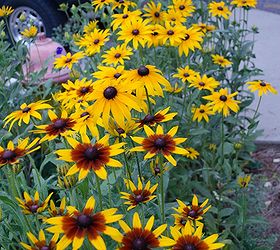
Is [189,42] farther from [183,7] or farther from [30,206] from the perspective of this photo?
[30,206]

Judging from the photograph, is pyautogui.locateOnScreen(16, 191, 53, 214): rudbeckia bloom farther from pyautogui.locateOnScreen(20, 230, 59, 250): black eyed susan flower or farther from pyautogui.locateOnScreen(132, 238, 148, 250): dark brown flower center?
pyautogui.locateOnScreen(132, 238, 148, 250): dark brown flower center

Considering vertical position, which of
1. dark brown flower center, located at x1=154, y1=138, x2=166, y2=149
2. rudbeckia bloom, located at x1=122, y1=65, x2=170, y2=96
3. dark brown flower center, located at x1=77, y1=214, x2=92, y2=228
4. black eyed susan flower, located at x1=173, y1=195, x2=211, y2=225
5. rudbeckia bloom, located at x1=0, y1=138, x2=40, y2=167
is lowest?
black eyed susan flower, located at x1=173, y1=195, x2=211, y2=225

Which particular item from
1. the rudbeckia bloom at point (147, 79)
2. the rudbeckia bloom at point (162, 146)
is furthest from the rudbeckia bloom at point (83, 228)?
the rudbeckia bloom at point (147, 79)

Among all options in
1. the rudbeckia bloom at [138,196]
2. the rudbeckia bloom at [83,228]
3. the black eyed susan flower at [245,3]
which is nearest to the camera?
the rudbeckia bloom at [83,228]

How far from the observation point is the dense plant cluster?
125 cm

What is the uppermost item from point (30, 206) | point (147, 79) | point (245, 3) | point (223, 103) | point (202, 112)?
point (147, 79)

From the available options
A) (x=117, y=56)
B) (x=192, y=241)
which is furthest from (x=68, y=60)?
(x=192, y=241)

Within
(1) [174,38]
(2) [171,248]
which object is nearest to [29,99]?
(1) [174,38]

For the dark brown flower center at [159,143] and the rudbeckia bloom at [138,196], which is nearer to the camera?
the dark brown flower center at [159,143]

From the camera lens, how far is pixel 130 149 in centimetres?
148

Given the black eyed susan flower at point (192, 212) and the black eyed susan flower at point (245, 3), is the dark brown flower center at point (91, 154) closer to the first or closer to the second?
the black eyed susan flower at point (192, 212)

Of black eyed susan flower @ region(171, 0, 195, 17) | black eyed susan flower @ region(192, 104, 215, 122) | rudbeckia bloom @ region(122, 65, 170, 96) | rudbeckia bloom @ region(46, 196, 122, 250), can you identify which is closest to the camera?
rudbeckia bloom @ region(46, 196, 122, 250)

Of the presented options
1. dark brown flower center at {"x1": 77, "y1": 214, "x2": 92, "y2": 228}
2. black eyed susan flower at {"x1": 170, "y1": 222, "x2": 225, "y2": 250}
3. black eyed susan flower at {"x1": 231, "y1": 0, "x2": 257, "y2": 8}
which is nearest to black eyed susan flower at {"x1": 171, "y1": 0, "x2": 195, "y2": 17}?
black eyed susan flower at {"x1": 231, "y1": 0, "x2": 257, "y2": 8}

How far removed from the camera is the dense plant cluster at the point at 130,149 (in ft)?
4.09
